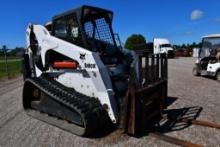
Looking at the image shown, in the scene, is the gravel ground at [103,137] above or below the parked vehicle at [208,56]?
below

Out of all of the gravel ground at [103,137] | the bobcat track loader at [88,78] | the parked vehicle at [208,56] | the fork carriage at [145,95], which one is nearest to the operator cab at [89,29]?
the bobcat track loader at [88,78]

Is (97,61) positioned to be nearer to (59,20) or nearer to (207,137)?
(59,20)

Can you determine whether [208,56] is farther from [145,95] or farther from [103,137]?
[103,137]

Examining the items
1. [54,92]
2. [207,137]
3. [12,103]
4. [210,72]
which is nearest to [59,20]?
[54,92]

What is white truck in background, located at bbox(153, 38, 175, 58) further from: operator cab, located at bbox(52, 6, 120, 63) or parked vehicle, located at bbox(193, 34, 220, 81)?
operator cab, located at bbox(52, 6, 120, 63)

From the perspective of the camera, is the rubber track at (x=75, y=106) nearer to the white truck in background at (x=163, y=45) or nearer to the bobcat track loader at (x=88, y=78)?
the bobcat track loader at (x=88, y=78)

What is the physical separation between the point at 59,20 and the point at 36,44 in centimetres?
109

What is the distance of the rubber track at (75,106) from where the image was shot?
4.89 m

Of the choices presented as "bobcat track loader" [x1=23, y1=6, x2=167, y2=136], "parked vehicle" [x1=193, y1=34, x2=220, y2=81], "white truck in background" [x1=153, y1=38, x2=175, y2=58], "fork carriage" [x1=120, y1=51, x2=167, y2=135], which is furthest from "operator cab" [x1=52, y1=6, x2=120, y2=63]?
"white truck in background" [x1=153, y1=38, x2=175, y2=58]

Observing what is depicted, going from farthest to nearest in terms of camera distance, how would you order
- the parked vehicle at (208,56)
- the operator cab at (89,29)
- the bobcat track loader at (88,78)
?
the parked vehicle at (208,56) < the operator cab at (89,29) < the bobcat track loader at (88,78)

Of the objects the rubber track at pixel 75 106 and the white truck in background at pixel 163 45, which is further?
the white truck in background at pixel 163 45

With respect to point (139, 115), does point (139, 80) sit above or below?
above

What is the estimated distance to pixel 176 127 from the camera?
5398 mm

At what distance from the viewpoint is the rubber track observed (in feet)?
16.1
